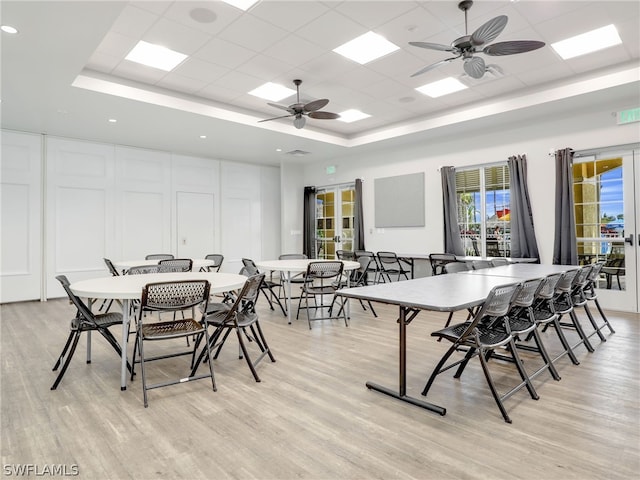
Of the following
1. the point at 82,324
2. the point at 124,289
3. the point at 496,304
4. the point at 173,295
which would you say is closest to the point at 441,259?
the point at 496,304

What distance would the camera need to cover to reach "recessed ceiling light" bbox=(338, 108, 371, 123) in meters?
6.78

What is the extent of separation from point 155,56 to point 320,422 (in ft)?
14.8

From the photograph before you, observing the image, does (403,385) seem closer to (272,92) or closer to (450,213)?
(272,92)

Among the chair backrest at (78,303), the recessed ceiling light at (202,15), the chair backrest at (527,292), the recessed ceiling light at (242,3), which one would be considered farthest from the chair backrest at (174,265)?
the chair backrest at (527,292)

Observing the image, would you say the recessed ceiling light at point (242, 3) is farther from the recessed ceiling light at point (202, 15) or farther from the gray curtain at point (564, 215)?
the gray curtain at point (564, 215)

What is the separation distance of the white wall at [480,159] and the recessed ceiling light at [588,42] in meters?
1.43

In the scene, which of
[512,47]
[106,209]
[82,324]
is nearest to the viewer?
[82,324]

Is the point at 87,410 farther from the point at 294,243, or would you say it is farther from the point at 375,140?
the point at 294,243

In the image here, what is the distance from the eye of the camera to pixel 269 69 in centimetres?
498

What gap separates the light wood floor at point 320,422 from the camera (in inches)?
74.2

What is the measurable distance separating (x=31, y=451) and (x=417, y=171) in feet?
23.9

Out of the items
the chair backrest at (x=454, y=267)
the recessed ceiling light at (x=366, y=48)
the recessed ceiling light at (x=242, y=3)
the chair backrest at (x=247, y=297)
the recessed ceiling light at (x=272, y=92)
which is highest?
the recessed ceiling light at (x=366, y=48)

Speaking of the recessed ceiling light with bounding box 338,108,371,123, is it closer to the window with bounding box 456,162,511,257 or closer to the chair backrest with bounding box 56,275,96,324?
the window with bounding box 456,162,511,257

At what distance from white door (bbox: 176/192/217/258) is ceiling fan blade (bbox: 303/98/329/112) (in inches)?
180
